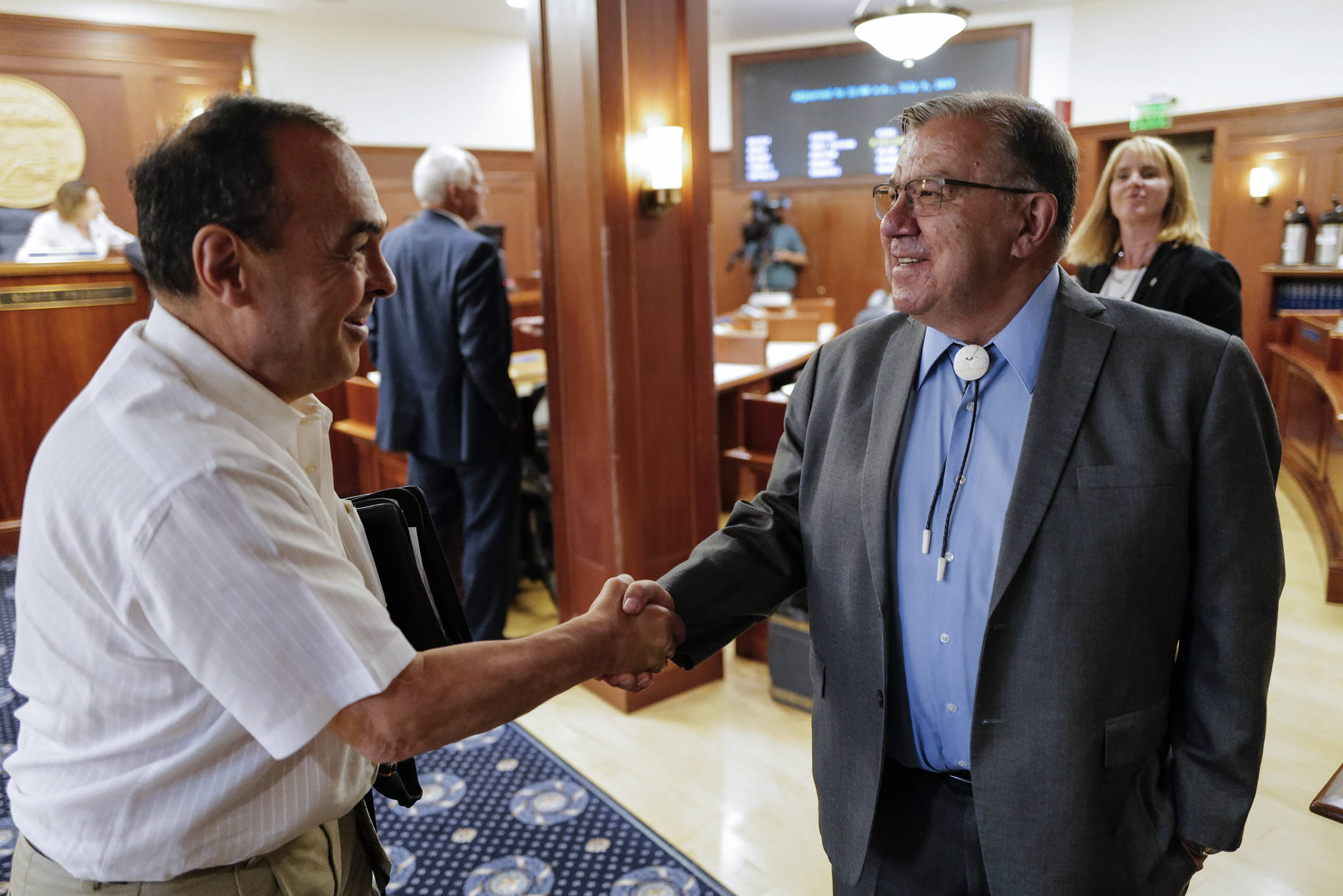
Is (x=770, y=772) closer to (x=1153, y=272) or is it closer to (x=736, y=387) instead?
(x=1153, y=272)

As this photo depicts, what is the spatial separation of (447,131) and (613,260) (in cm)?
692

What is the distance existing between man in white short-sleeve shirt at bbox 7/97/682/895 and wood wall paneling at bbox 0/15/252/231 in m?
7.45

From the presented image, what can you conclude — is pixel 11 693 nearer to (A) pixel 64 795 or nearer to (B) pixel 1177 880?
(A) pixel 64 795

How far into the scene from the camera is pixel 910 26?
4004 mm

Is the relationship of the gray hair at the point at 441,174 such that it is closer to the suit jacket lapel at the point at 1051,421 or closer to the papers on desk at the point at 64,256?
the papers on desk at the point at 64,256

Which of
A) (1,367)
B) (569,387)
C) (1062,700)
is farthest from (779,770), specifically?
(1,367)

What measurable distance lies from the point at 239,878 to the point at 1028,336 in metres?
1.15

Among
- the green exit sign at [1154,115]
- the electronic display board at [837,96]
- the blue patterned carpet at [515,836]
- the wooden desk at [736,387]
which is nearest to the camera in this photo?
the blue patterned carpet at [515,836]

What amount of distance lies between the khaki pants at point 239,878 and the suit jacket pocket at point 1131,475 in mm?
1008

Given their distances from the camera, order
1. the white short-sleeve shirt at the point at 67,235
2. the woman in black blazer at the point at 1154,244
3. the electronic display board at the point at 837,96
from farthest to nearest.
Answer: the electronic display board at the point at 837,96 → the white short-sleeve shirt at the point at 67,235 → the woman in black blazer at the point at 1154,244

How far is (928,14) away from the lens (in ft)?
13.0

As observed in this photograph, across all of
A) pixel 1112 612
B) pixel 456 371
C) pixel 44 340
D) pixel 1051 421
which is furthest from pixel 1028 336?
pixel 44 340

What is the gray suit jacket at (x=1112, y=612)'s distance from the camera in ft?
3.77

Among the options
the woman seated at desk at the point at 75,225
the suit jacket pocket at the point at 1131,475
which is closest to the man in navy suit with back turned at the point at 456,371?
the suit jacket pocket at the point at 1131,475
